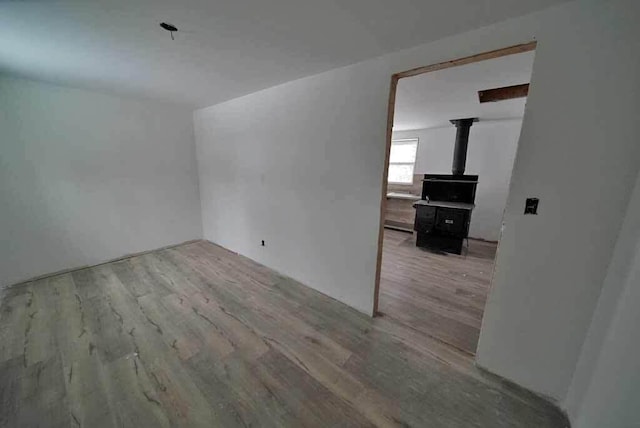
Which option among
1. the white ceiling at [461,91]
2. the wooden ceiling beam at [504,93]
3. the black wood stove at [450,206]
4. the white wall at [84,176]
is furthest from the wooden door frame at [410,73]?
the white wall at [84,176]

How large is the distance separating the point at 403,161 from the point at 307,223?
405 centimetres

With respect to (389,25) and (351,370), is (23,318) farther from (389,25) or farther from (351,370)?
(389,25)

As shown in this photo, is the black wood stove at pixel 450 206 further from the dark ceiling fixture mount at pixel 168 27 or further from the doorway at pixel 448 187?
the dark ceiling fixture mount at pixel 168 27

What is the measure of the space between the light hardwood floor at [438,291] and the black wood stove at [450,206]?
25 centimetres

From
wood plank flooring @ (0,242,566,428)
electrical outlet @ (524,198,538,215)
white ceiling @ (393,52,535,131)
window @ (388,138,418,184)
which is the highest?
white ceiling @ (393,52,535,131)

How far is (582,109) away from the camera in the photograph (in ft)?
3.79

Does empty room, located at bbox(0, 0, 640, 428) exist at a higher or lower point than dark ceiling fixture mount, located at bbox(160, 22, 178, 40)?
lower

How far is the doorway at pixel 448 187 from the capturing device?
200cm

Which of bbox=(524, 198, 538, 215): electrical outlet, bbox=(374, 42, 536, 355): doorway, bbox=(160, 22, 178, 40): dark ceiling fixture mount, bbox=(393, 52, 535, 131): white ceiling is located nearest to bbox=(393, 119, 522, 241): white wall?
bbox=(374, 42, 536, 355): doorway

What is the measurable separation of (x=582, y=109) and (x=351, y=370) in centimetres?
209

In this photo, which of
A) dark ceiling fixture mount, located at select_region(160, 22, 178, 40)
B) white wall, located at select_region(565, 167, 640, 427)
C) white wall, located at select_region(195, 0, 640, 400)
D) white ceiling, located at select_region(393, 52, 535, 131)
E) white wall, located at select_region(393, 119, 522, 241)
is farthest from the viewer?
white wall, located at select_region(393, 119, 522, 241)

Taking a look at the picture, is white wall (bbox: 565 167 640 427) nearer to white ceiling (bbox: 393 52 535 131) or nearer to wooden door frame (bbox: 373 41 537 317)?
wooden door frame (bbox: 373 41 537 317)

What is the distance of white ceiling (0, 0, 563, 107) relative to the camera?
4.05 feet

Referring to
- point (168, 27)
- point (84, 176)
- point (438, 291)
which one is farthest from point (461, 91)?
point (84, 176)
